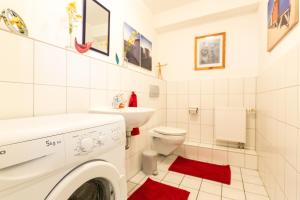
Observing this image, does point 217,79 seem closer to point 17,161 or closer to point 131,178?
point 131,178

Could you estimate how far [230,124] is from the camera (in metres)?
2.14

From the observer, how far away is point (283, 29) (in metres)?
1.17

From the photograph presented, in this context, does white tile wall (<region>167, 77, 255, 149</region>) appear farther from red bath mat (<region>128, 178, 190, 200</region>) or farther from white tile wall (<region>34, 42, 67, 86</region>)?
white tile wall (<region>34, 42, 67, 86</region>)

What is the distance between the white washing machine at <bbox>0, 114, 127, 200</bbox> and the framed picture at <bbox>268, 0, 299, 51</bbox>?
4.18ft

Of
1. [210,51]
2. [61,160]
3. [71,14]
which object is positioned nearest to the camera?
[61,160]

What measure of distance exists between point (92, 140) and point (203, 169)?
1747 millimetres

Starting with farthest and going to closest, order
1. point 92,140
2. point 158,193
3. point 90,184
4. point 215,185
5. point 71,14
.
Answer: point 215,185
point 158,193
point 71,14
point 90,184
point 92,140

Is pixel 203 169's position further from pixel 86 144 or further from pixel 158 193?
pixel 86 144

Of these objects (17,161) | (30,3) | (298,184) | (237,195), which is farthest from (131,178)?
(30,3)

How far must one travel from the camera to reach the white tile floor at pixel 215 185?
145 cm

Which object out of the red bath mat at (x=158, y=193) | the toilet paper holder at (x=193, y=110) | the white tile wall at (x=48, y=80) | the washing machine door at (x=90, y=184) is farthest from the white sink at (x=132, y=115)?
the toilet paper holder at (x=193, y=110)

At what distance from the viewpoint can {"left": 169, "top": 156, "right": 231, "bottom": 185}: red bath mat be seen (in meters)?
1.77

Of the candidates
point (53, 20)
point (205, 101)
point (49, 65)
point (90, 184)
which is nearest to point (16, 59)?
point (49, 65)

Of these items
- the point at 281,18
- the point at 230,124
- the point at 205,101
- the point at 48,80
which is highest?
the point at 281,18
